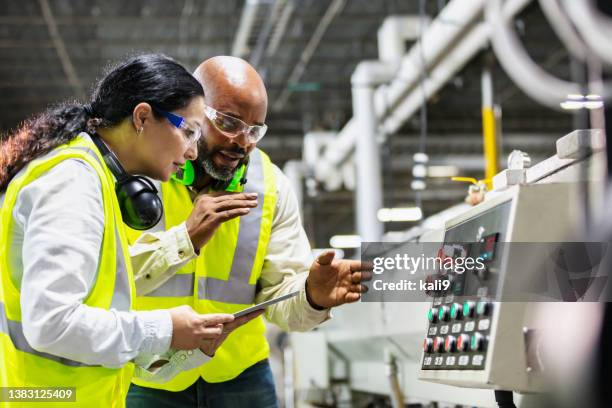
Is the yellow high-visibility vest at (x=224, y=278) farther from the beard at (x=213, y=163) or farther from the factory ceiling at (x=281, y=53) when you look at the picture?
the factory ceiling at (x=281, y=53)

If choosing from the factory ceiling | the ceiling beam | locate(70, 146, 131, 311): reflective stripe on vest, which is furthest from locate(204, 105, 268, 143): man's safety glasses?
the ceiling beam

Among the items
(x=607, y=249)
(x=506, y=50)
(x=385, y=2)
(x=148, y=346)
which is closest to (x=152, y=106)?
(x=148, y=346)

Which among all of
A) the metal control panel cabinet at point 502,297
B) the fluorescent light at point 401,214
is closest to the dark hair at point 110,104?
the metal control panel cabinet at point 502,297

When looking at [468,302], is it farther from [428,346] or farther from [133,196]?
[133,196]

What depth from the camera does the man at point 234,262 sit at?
221 centimetres

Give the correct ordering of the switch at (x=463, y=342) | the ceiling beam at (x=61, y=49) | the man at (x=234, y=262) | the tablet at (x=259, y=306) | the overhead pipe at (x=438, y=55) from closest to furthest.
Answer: the switch at (x=463, y=342) < the tablet at (x=259, y=306) < the man at (x=234, y=262) < the overhead pipe at (x=438, y=55) < the ceiling beam at (x=61, y=49)

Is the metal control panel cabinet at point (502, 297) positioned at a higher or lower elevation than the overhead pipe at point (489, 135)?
lower

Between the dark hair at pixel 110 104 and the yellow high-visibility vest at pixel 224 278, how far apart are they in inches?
20.8

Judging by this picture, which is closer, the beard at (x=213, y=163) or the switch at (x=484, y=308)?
the switch at (x=484, y=308)

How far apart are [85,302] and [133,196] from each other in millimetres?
291

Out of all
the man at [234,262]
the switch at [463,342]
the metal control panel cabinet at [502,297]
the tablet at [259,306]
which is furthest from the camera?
the man at [234,262]

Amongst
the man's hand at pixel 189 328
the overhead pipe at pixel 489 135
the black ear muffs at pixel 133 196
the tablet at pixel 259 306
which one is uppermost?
the overhead pipe at pixel 489 135

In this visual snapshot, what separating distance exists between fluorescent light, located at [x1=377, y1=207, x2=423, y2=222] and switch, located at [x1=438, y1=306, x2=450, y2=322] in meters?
3.24

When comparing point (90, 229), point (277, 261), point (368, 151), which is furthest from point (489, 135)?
point (90, 229)
